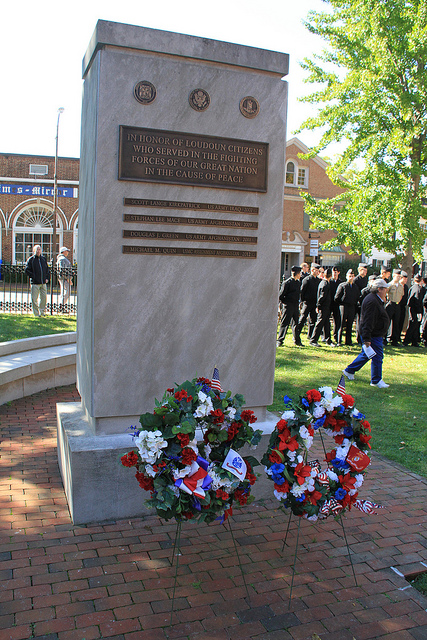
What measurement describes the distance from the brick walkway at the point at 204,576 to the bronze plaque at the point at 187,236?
2.13m

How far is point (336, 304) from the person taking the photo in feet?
44.9

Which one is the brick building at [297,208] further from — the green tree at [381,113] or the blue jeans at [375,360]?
the blue jeans at [375,360]

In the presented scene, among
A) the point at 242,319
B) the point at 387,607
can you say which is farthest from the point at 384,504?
the point at 242,319

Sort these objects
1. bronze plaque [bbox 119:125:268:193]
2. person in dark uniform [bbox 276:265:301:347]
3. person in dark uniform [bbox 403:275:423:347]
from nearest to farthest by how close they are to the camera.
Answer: bronze plaque [bbox 119:125:268:193] < person in dark uniform [bbox 276:265:301:347] < person in dark uniform [bbox 403:275:423:347]

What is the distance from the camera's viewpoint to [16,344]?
311 inches

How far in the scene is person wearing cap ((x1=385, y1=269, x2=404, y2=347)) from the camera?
13859 mm

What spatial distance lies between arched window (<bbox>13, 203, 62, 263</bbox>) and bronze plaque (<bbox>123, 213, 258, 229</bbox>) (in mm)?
31387

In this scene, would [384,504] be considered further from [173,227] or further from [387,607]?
[173,227]

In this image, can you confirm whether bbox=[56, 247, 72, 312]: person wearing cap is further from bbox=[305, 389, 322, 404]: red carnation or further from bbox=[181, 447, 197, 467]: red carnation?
bbox=[181, 447, 197, 467]: red carnation

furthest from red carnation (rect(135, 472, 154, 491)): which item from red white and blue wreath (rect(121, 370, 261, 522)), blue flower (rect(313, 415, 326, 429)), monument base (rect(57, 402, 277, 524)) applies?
blue flower (rect(313, 415, 326, 429))

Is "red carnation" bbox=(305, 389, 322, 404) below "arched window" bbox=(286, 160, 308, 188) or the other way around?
below

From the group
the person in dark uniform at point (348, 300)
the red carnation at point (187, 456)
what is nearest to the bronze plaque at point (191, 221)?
the red carnation at point (187, 456)

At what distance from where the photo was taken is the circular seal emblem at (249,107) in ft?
14.1

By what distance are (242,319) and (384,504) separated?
6.49ft
